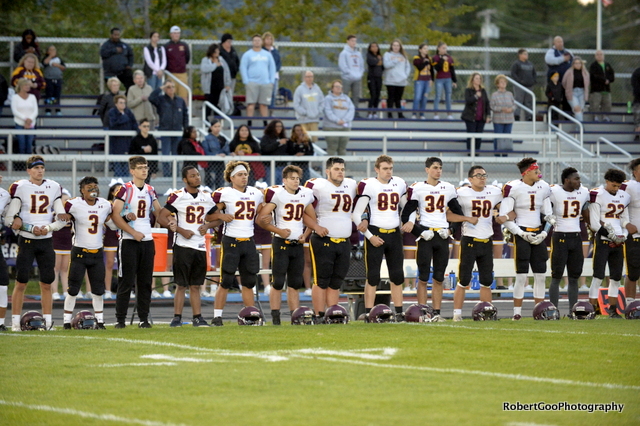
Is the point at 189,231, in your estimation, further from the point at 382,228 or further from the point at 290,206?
the point at 382,228

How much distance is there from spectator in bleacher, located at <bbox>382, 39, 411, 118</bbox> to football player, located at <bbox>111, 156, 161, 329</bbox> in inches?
426

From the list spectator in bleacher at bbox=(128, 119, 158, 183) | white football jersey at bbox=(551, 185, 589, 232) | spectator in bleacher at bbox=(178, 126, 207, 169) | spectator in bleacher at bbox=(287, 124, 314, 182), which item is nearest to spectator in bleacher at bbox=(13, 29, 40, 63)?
spectator in bleacher at bbox=(128, 119, 158, 183)

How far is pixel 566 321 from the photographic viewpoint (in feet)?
38.2

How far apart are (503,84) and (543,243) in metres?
8.71

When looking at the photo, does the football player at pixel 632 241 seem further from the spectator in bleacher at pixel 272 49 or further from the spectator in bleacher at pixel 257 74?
the spectator in bleacher at pixel 272 49

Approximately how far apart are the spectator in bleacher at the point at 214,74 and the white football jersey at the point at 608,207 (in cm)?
945

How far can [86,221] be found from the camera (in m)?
11.5

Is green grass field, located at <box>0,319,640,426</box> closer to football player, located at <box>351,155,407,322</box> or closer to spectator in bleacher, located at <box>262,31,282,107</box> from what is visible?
football player, located at <box>351,155,407,322</box>

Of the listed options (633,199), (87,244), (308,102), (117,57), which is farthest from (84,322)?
(117,57)

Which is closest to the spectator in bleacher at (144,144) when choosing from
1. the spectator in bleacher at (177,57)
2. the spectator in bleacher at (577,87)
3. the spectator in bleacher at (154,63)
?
the spectator in bleacher at (154,63)

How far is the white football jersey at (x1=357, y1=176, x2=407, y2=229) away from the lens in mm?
11672

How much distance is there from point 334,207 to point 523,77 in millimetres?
12294

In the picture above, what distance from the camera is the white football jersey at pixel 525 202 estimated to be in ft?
40.1

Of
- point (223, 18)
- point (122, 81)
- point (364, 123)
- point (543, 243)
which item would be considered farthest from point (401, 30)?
point (543, 243)
